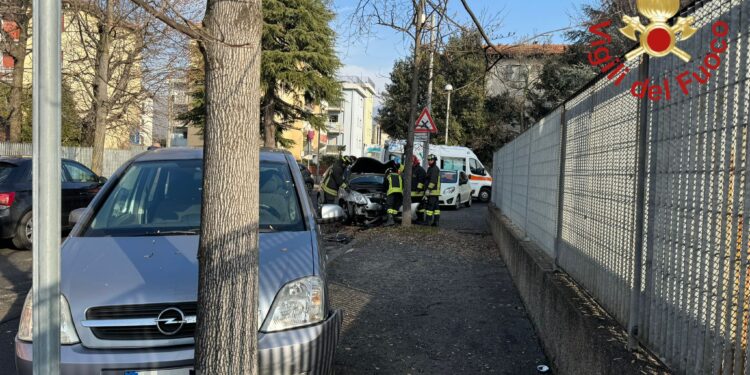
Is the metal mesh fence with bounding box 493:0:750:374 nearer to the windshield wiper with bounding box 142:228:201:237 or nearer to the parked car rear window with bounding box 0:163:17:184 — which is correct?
the windshield wiper with bounding box 142:228:201:237

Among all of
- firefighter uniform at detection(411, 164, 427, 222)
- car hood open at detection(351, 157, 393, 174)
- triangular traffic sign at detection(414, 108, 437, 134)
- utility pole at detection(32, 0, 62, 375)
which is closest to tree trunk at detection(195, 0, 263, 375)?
utility pole at detection(32, 0, 62, 375)

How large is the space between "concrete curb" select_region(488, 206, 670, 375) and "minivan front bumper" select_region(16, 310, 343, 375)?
62.2 inches

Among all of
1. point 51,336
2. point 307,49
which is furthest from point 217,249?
point 307,49

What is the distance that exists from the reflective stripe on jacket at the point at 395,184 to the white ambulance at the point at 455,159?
25.0 ft

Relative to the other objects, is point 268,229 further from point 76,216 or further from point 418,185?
point 418,185

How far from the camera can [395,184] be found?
44.0ft

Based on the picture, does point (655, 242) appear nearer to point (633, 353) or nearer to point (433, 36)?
point (633, 353)

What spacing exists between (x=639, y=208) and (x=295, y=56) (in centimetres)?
2810

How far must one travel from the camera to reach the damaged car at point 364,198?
1370cm

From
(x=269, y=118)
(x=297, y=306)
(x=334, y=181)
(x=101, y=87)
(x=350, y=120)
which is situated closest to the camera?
(x=297, y=306)

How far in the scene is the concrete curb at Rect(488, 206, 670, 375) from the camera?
293 centimetres

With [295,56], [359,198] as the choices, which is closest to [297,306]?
[359,198]

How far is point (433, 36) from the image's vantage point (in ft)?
38.7

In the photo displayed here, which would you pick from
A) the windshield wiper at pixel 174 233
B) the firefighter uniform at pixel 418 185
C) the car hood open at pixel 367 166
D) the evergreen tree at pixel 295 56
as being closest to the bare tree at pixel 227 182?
the windshield wiper at pixel 174 233
